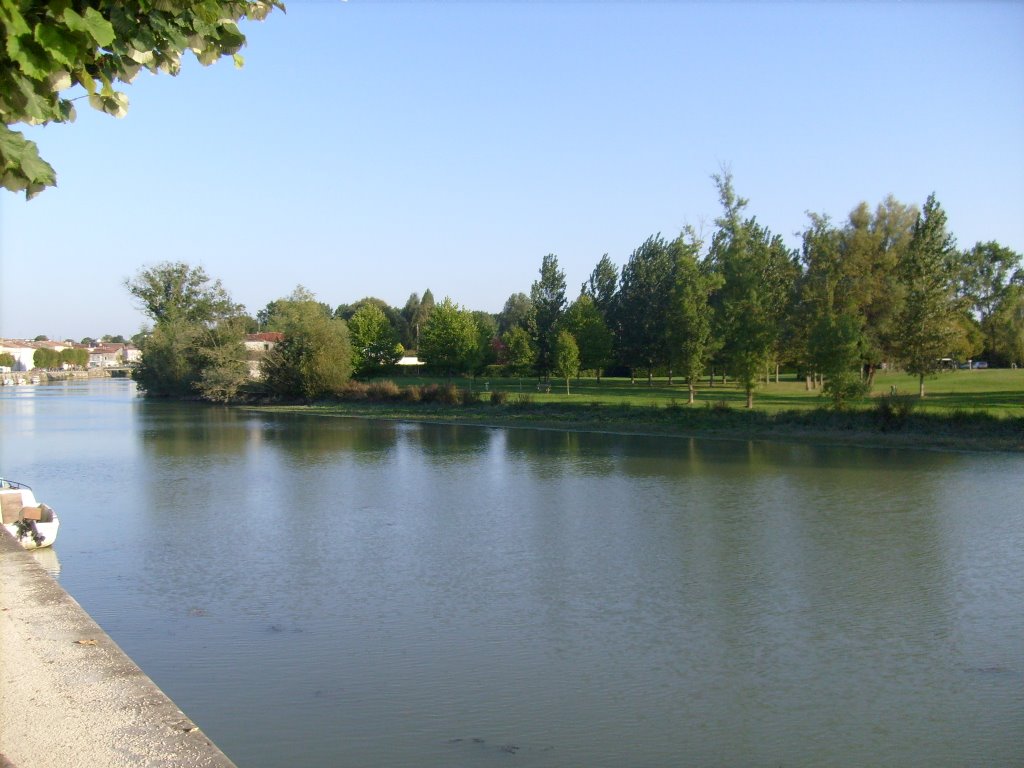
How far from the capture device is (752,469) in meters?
24.1

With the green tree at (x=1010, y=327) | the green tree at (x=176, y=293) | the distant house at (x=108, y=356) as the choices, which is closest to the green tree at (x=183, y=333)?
the green tree at (x=176, y=293)

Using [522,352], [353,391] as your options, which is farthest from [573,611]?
[522,352]

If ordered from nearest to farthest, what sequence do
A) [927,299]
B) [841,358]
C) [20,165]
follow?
[20,165], [841,358], [927,299]

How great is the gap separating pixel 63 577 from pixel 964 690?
1122 cm

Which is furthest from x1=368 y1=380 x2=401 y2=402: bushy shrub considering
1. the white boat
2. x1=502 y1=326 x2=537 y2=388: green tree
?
the white boat

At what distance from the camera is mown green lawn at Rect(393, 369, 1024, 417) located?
33.8 meters

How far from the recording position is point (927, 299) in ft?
128

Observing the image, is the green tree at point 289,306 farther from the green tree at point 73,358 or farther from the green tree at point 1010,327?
the green tree at point 73,358

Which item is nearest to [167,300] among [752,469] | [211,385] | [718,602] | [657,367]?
[211,385]

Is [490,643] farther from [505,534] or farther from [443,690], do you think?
[505,534]

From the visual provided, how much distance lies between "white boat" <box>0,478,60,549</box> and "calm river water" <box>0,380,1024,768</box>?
0.54 metres

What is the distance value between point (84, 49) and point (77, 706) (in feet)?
13.1

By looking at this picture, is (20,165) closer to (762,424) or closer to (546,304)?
(762,424)

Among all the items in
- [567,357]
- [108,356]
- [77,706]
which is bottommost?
[77,706]
